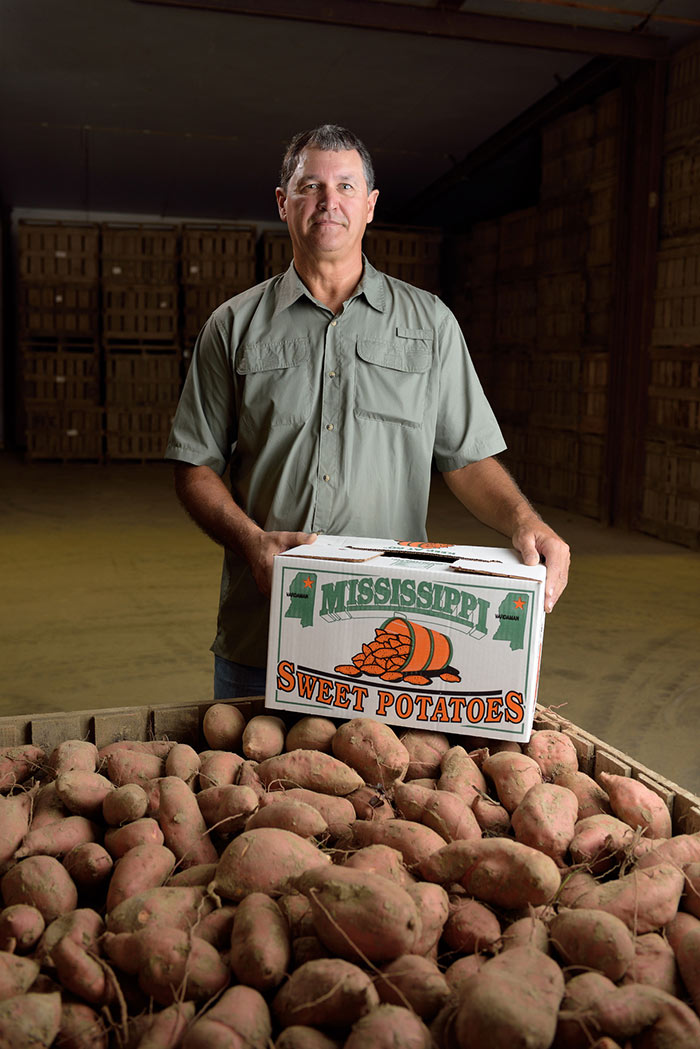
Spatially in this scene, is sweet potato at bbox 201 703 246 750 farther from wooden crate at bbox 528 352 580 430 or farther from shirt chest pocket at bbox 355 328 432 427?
wooden crate at bbox 528 352 580 430

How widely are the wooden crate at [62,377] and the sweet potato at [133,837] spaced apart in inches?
551

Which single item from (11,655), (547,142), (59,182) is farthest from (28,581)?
(59,182)

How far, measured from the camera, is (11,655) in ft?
17.5

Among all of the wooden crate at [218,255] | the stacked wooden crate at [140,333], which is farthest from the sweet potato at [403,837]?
the wooden crate at [218,255]

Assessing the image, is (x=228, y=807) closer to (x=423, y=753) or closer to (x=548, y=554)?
(x=423, y=753)

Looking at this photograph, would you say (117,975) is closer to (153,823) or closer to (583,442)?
(153,823)

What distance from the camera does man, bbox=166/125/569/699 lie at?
245cm

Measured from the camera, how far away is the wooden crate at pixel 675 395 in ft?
28.5

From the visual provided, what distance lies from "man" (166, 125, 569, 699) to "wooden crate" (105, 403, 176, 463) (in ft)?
41.8

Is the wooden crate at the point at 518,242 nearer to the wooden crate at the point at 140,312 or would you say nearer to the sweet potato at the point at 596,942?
the wooden crate at the point at 140,312

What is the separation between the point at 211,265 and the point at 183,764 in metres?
13.7

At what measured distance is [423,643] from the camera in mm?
1878

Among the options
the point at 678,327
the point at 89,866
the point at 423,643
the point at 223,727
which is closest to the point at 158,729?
the point at 223,727

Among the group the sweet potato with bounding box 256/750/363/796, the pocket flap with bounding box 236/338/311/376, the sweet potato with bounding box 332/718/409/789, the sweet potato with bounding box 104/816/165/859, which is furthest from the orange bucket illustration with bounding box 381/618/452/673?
the pocket flap with bounding box 236/338/311/376
